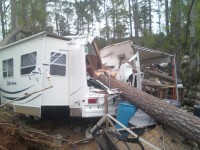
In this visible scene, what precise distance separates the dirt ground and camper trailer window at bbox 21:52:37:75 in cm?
159

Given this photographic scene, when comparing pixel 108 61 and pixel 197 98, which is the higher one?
pixel 108 61

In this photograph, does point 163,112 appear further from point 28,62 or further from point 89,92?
point 28,62

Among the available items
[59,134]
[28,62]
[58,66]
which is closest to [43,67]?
[58,66]

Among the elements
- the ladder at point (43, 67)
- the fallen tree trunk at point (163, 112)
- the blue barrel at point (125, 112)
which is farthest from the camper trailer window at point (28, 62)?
the blue barrel at point (125, 112)

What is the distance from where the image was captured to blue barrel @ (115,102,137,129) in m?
7.65

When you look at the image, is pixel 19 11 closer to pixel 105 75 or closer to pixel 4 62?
pixel 4 62

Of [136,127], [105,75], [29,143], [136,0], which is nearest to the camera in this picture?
[29,143]

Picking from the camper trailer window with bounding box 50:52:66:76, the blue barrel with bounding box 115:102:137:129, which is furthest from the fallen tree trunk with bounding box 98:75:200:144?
the camper trailer window with bounding box 50:52:66:76

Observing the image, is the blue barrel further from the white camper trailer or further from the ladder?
the ladder

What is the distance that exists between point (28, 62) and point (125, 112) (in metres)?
3.11

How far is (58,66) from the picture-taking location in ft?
26.8

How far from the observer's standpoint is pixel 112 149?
19.4 feet

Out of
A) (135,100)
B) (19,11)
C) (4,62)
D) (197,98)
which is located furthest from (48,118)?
(19,11)

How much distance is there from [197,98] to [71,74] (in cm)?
579
